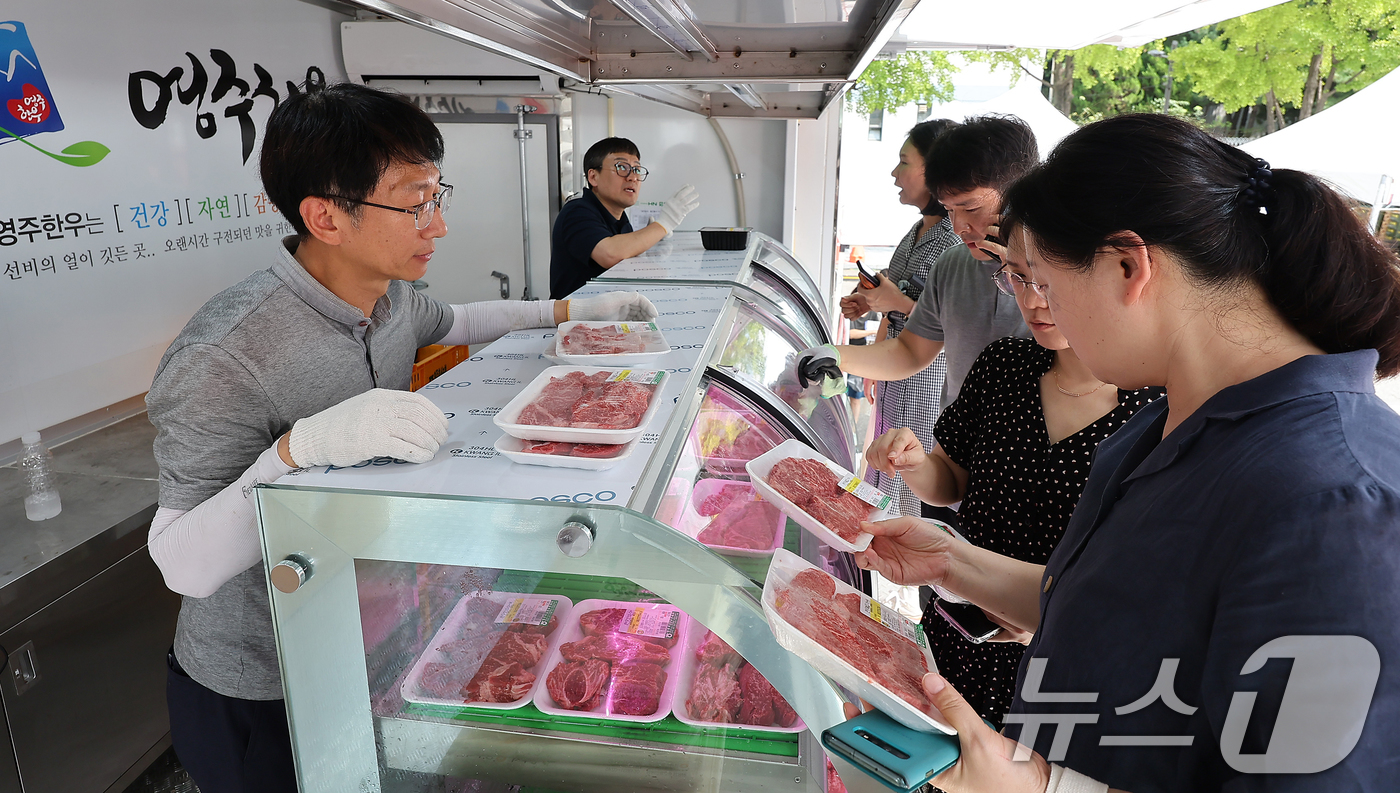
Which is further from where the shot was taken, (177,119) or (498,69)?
(498,69)

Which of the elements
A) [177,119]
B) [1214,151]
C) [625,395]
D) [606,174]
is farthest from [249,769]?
[177,119]

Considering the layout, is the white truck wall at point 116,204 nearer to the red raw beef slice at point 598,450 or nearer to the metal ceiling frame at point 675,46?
the metal ceiling frame at point 675,46

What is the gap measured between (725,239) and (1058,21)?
2955 millimetres

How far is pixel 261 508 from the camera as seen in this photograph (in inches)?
47.2

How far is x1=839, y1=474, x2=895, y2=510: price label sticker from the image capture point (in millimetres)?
1722

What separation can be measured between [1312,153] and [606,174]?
981 centimetres

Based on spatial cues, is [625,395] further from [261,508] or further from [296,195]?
[296,195]

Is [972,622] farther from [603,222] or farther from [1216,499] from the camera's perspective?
[603,222]

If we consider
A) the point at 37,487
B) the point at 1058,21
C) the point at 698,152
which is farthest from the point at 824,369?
the point at 698,152

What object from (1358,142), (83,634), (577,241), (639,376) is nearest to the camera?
(639,376)

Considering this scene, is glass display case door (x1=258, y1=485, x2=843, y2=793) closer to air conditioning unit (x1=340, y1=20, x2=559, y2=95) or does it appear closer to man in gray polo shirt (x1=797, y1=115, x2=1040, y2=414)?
man in gray polo shirt (x1=797, y1=115, x2=1040, y2=414)

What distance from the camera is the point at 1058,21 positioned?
4.89 meters

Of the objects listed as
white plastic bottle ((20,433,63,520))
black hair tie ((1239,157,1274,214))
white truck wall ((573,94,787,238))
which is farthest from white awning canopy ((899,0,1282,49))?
white plastic bottle ((20,433,63,520))

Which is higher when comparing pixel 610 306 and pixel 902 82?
pixel 902 82
